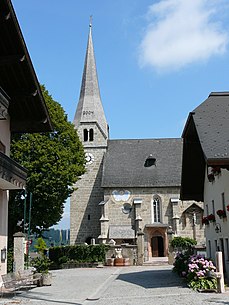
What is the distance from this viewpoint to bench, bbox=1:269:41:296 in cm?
1245

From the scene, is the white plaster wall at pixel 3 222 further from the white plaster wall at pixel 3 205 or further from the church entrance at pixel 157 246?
the church entrance at pixel 157 246

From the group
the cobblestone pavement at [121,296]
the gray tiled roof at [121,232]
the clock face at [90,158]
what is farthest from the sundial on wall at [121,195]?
the cobblestone pavement at [121,296]

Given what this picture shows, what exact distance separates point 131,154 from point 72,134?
16.0 metres

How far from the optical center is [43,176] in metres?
26.0

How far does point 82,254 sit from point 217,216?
56.8 ft

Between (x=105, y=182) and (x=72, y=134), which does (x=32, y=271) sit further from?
(x=105, y=182)

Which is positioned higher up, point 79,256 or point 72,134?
point 72,134

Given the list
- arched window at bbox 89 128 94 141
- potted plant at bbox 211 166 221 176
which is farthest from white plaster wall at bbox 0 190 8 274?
arched window at bbox 89 128 94 141

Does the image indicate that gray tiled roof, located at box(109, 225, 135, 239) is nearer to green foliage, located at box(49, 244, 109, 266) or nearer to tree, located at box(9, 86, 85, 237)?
green foliage, located at box(49, 244, 109, 266)

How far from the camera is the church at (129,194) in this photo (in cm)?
3912

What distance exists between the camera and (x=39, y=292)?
44.5 ft

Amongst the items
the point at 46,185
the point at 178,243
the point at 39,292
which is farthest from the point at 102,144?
the point at 39,292

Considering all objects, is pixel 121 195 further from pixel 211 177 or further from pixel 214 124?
pixel 214 124

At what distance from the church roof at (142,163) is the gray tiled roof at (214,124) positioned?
79.8 ft
